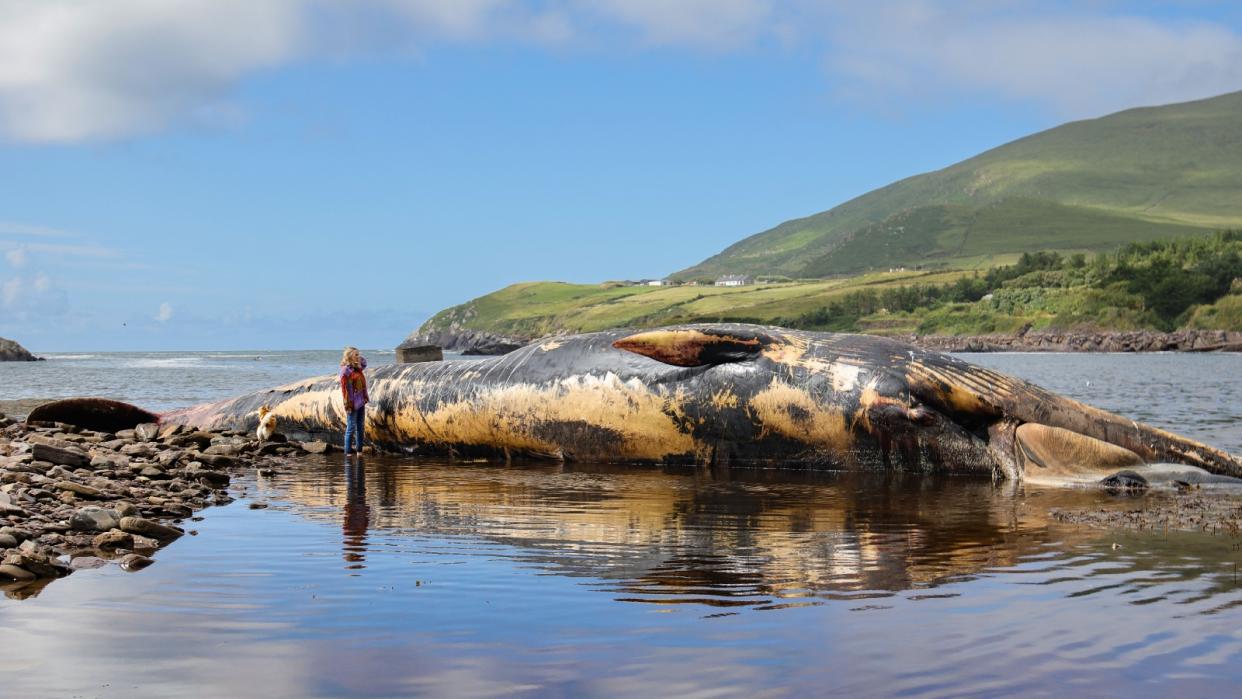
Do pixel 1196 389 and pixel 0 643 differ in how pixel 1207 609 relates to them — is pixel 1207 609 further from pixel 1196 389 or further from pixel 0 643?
pixel 1196 389

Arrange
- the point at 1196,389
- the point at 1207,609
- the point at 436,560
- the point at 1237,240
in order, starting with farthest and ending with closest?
1. the point at 1237,240
2. the point at 1196,389
3. the point at 436,560
4. the point at 1207,609

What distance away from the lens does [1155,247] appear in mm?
150500

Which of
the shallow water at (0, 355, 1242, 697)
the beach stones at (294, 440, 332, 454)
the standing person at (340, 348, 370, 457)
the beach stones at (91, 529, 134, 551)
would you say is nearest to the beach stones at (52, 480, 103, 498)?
the shallow water at (0, 355, 1242, 697)

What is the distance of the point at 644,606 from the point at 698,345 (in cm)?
809

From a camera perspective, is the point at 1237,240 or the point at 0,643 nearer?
the point at 0,643

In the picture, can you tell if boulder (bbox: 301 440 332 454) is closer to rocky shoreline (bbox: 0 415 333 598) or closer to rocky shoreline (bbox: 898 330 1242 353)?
rocky shoreline (bbox: 0 415 333 598)

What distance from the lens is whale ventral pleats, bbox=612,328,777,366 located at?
1393 cm

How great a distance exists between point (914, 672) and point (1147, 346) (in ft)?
364

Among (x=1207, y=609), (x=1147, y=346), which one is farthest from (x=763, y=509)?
(x=1147, y=346)

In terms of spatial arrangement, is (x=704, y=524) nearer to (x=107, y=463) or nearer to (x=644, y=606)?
(x=644, y=606)

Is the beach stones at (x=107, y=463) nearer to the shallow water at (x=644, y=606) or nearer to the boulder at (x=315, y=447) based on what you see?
the shallow water at (x=644, y=606)

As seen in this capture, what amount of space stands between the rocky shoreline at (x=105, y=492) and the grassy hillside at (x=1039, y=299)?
11948cm

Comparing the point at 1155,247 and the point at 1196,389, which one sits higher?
the point at 1155,247

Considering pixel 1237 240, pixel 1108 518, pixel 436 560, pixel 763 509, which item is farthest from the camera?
pixel 1237 240
